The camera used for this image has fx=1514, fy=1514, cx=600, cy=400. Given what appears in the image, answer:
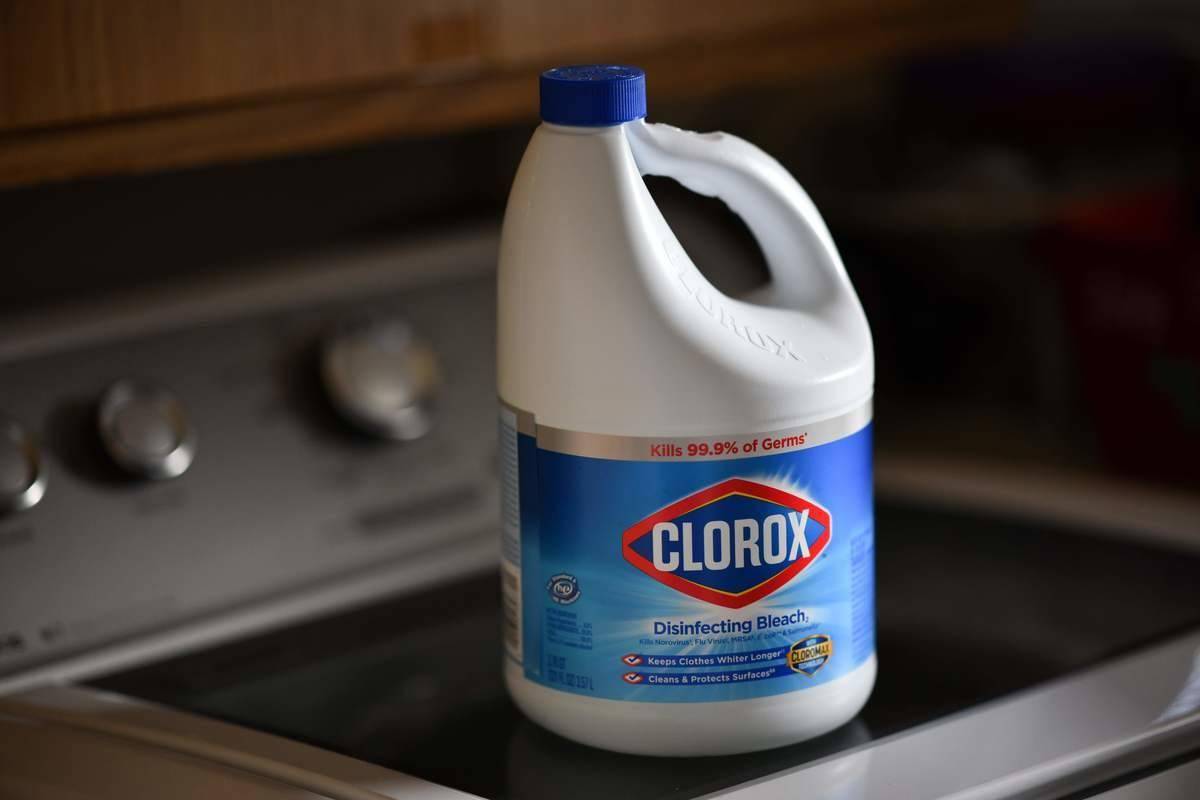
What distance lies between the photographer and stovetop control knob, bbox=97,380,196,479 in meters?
0.74

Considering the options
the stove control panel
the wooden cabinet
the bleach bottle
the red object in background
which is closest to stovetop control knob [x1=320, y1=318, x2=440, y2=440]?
the stove control panel

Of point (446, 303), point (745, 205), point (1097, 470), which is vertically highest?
point (745, 205)

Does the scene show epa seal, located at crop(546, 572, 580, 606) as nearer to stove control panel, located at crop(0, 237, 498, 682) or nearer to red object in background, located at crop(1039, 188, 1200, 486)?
stove control panel, located at crop(0, 237, 498, 682)

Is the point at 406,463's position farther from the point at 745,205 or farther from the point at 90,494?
the point at 745,205

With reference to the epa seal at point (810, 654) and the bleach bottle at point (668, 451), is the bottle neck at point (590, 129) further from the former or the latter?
the epa seal at point (810, 654)

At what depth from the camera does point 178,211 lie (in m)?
0.97

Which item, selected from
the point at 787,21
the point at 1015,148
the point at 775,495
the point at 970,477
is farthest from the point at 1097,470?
the point at 775,495

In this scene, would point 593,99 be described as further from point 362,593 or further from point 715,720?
point 362,593

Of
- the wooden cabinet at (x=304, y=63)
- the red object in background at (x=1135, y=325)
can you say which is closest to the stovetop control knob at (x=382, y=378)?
the wooden cabinet at (x=304, y=63)

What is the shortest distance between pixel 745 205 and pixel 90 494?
0.36 metres

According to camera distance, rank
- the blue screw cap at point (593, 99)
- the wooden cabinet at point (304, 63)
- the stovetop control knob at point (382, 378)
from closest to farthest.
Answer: the blue screw cap at point (593, 99) < the wooden cabinet at point (304, 63) < the stovetop control knob at point (382, 378)

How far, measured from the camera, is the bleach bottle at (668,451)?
0.56 m

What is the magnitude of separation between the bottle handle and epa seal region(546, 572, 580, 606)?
0.49 ft

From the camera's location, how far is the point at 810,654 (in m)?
0.60
